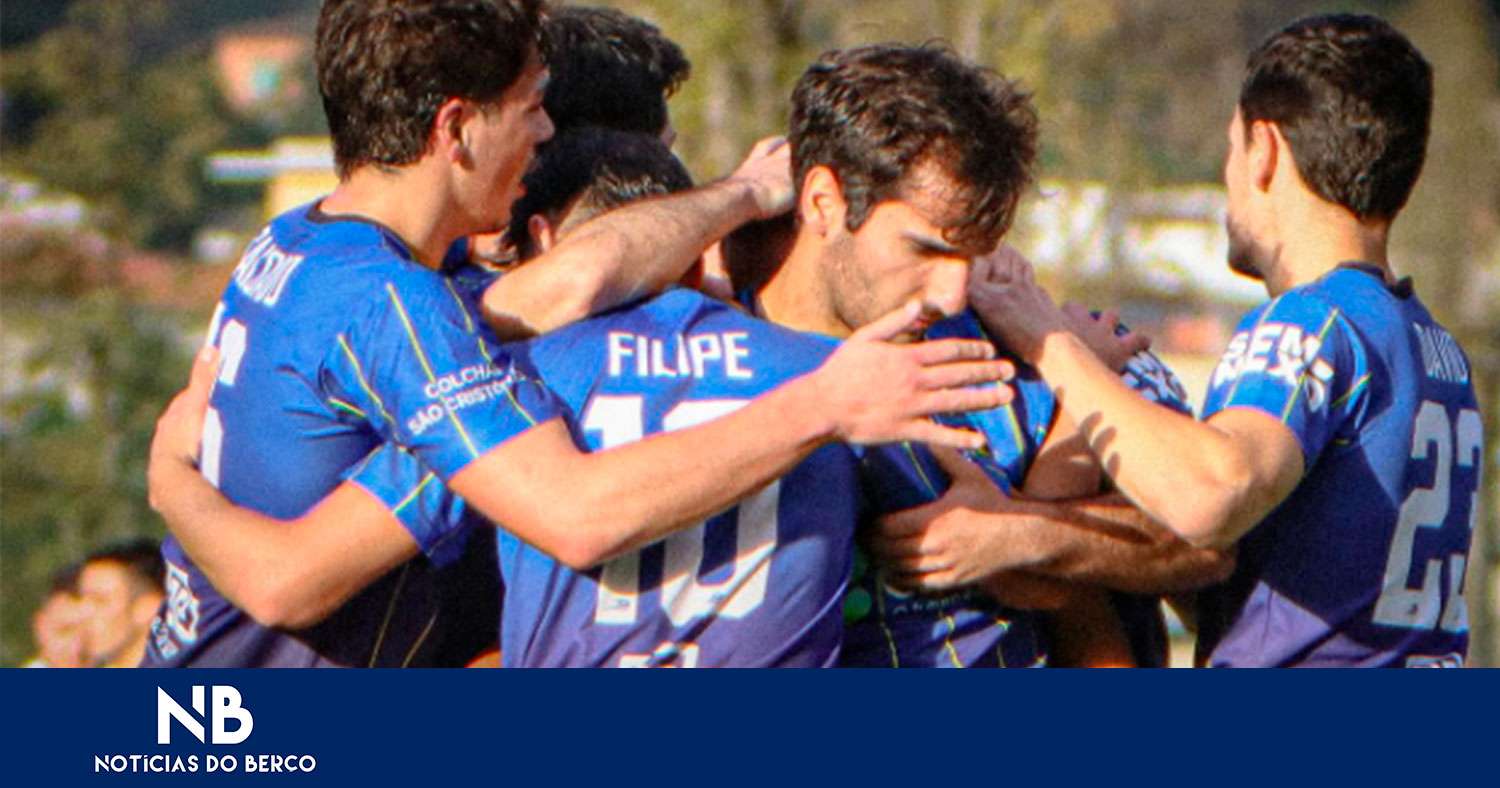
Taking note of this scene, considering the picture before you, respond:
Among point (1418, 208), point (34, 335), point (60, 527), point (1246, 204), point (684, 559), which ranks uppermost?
point (1246, 204)

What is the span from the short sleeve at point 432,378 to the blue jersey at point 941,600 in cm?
67

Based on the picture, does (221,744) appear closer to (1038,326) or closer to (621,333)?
(621,333)

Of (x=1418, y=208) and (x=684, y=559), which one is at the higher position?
(x=684, y=559)

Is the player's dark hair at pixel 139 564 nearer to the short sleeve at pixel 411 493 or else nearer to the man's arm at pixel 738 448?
the short sleeve at pixel 411 493

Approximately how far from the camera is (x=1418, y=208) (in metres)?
11.5

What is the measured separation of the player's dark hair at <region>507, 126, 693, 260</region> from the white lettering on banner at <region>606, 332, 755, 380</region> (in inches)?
19.8

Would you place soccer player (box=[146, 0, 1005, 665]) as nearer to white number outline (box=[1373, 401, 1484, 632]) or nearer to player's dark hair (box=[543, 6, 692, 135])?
player's dark hair (box=[543, 6, 692, 135])

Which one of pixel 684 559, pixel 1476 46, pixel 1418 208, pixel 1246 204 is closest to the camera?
pixel 684 559

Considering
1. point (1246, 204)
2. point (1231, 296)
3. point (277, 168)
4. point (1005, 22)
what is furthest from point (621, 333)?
point (1231, 296)

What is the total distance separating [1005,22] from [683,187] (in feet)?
19.2

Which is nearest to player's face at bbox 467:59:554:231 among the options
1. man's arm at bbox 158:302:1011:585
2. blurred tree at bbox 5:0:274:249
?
man's arm at bbox 158:302:1011:585

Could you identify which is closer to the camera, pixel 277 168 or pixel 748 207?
pixel 748 207

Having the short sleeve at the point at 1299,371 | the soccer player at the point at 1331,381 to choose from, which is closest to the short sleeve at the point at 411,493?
→ the soccer player at the point at 1331,381

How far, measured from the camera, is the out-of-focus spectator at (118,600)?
6.61 meters
